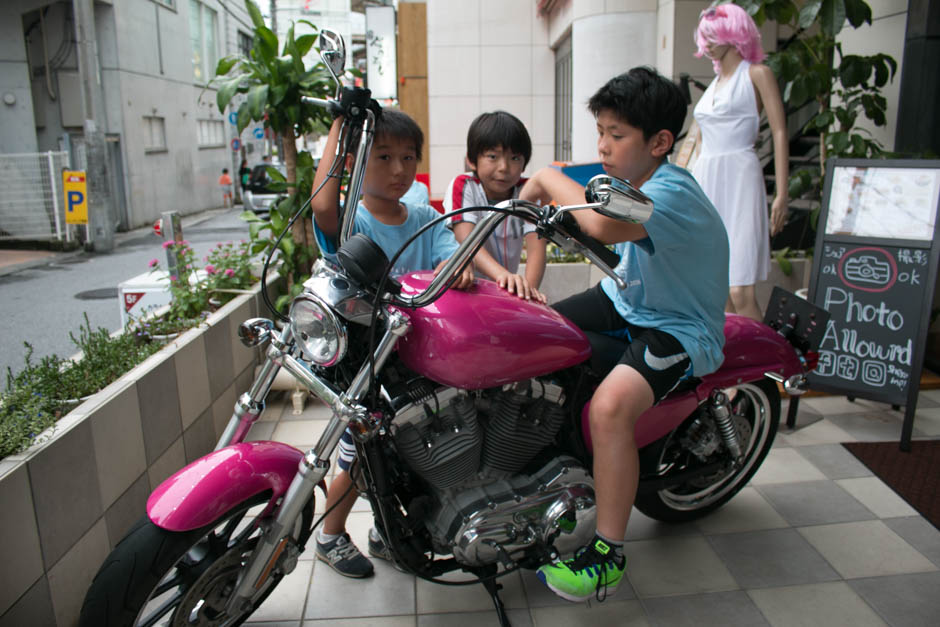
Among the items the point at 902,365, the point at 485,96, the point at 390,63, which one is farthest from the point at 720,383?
the point at 390,63

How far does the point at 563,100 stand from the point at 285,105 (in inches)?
242

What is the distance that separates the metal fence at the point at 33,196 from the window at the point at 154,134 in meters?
5.30

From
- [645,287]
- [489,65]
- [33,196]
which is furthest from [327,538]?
[33,196]

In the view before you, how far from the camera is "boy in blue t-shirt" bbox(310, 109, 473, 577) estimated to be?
2131 mm

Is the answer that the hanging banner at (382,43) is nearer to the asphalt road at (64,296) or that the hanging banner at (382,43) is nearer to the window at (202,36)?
the asphalt road at (64,296)

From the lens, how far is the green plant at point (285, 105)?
4520 mm

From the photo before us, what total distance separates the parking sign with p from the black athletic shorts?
11003mm

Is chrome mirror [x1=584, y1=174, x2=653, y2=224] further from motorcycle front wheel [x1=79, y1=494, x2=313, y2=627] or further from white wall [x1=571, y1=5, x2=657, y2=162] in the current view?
white wall [x1=571, y1=5, x2=657, y2=162]

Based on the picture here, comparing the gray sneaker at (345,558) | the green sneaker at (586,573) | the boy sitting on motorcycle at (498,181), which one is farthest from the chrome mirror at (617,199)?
the gray sneaker at (345,558)

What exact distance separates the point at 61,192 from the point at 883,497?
13254mm

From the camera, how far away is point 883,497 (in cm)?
306

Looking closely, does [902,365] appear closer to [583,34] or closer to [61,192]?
[583,34]

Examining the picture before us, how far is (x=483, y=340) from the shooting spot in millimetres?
1888

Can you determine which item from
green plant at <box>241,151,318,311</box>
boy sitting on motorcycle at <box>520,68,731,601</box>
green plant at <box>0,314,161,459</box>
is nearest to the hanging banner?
green plant at <box>241,151,318,311</box>
